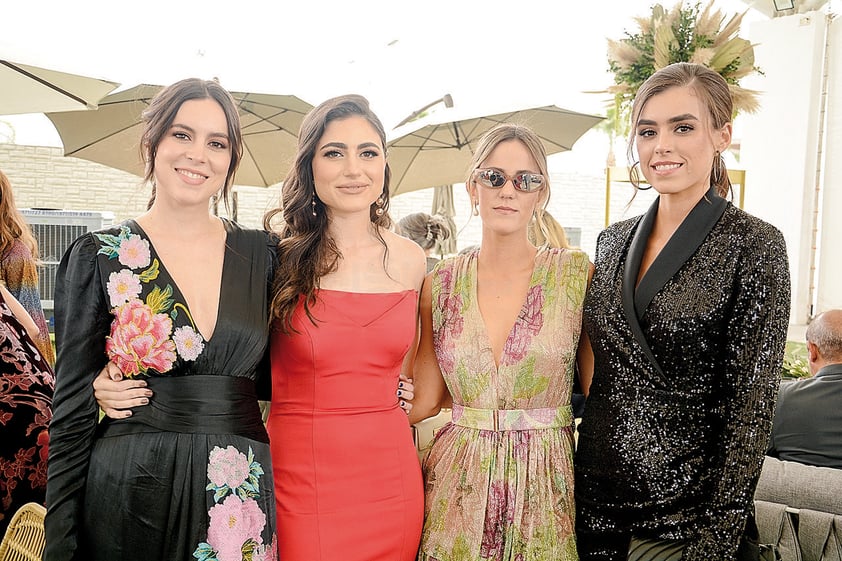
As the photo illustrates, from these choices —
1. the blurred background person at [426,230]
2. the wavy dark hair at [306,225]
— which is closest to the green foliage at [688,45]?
the wavy dark hair at [306,225]

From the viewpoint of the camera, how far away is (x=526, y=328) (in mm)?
2273

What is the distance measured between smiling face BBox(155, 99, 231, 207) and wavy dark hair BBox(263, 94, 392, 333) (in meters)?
0.33

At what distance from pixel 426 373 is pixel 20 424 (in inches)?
57.9

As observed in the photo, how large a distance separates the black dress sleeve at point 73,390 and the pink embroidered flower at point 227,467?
311 mm

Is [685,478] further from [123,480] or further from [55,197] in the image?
[55,197]

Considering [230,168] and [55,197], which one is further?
[55,197]

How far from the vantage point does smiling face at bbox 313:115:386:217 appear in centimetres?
232

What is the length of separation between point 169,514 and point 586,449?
1120 mm

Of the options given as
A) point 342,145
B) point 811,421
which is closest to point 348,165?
point 342,145

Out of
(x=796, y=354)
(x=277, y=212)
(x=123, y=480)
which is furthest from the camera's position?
(x=796, y=354)

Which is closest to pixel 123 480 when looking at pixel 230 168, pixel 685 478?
pixel 230 168

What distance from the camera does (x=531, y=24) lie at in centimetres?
1069

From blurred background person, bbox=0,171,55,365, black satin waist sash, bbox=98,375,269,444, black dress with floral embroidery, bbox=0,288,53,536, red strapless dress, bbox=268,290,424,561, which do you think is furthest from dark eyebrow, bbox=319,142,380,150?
blurred background person, bbox=0,171,55,365

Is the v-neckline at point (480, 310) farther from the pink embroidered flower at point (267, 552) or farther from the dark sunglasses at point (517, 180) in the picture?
the pink embroidered flower at point (267, 552)
